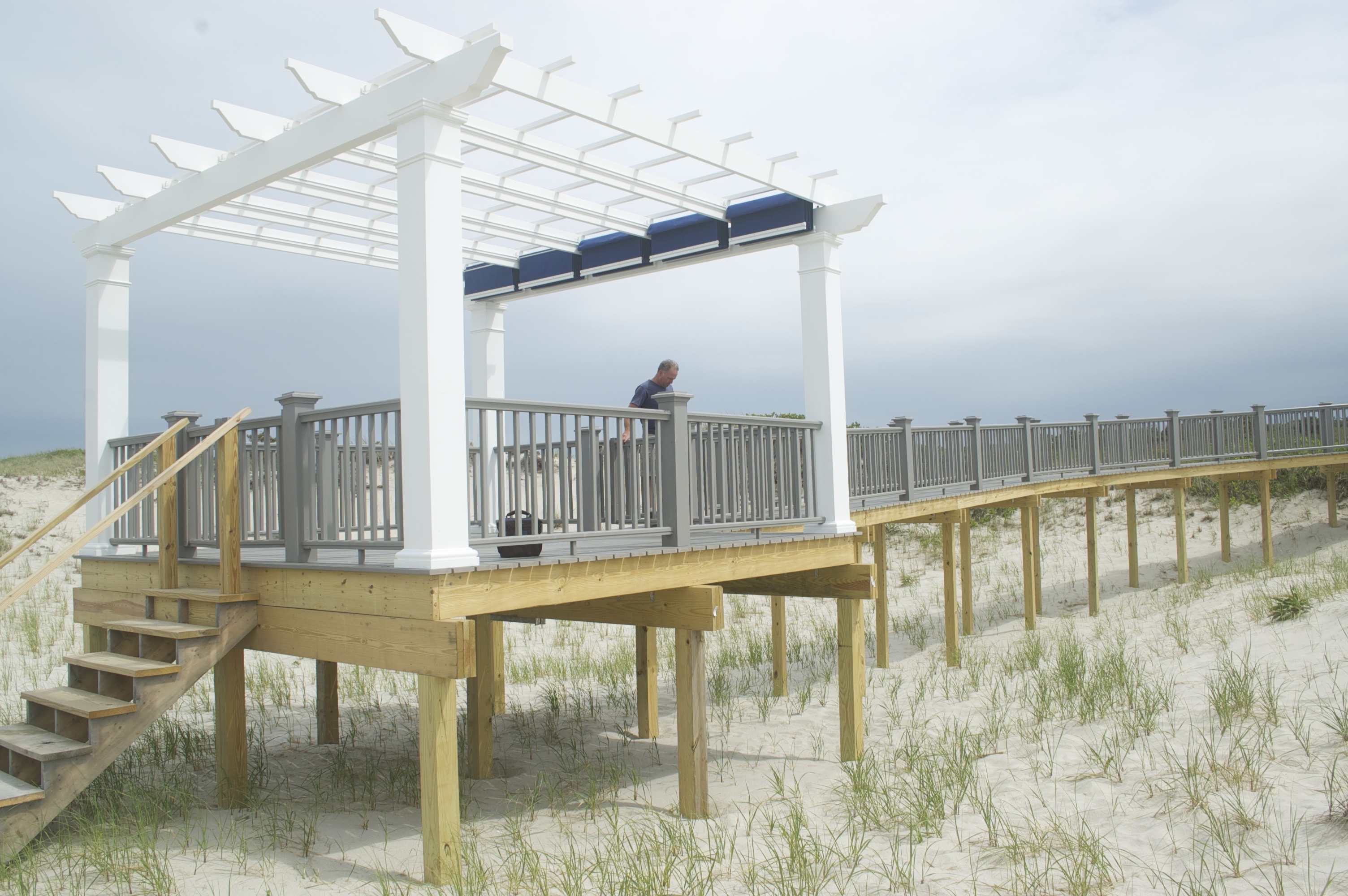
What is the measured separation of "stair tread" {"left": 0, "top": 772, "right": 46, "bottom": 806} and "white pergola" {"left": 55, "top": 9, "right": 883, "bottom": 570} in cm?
252

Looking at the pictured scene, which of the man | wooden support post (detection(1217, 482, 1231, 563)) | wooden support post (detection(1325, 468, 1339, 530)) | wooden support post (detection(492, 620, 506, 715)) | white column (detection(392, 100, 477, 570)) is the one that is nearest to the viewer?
white column (detection(392, 100, 477, 570))

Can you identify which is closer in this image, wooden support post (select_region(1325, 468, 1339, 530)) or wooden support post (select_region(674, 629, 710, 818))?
wooden support post (select_region(674, 629, 710, 818))

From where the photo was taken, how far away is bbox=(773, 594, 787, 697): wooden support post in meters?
12.8

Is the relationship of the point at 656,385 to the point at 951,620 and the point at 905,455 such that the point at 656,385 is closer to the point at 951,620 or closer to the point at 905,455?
the point at 905,455

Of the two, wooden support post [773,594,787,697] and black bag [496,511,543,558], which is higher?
black bag [496,511,543,558]

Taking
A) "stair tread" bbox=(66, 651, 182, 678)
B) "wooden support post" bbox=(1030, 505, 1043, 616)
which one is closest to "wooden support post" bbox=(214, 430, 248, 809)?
"stair tread" bbox=(66, 651, 182, 678)

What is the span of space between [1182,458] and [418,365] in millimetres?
19440

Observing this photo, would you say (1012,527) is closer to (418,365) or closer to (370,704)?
(370,704)

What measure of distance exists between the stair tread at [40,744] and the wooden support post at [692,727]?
412 centimetres

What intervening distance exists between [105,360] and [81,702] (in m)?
4.40

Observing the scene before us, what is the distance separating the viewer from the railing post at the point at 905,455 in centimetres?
1301

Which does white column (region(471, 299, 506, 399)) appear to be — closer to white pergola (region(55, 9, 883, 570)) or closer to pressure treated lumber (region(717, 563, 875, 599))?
white pergola (region(55, 9, 883, 570))

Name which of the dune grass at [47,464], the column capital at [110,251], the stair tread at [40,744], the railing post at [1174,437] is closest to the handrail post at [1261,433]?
the railing post at [1174,437]

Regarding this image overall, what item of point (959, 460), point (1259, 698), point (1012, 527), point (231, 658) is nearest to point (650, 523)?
point (231, 658)
